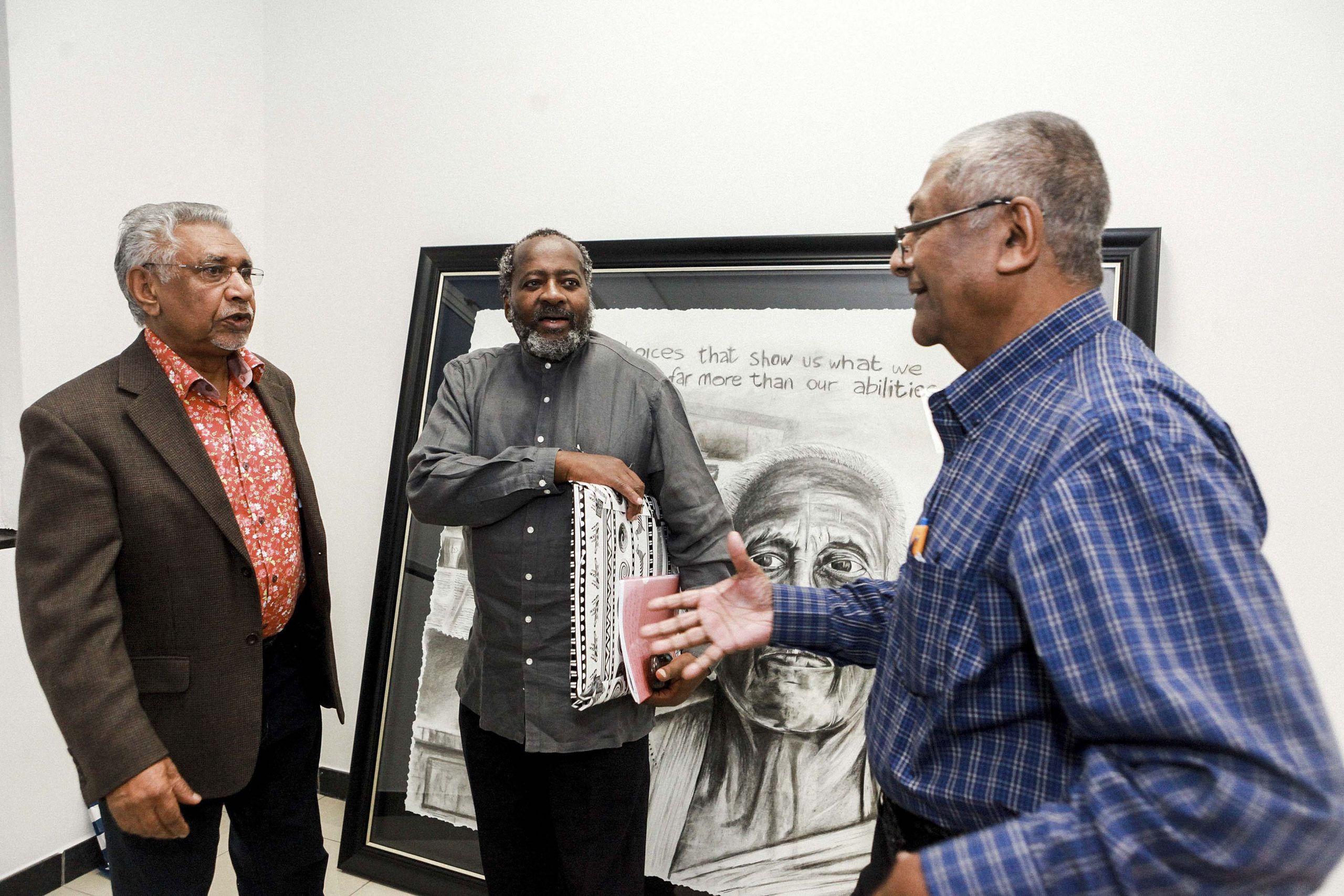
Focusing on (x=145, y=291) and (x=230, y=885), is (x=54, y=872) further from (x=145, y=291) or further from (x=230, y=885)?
(x=145, y=291)

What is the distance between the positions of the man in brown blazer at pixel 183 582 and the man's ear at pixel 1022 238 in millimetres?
1451

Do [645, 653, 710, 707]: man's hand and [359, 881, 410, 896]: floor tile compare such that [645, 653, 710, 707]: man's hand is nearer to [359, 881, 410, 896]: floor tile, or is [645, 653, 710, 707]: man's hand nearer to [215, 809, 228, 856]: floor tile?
[359, 881, 410, 896]: floor tile

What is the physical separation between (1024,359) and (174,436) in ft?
4.93

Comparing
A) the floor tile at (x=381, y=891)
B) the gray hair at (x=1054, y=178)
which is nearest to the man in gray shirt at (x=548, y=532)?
the floor tile at (x=381, y=891)

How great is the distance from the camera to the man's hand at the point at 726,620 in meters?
1.27

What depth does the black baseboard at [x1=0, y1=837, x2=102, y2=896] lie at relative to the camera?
2.24 m

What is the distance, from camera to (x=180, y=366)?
1623 millimetres

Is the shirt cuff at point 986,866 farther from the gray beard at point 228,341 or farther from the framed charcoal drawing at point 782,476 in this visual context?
the gray beard at point 228,341

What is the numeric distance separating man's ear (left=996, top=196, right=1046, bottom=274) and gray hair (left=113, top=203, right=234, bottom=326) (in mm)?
1561

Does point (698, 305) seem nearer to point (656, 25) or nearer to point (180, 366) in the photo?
point (656, 25)

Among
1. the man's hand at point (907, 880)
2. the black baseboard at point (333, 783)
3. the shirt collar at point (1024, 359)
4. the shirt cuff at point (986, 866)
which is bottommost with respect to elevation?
the black baseboard at point (333, 783)

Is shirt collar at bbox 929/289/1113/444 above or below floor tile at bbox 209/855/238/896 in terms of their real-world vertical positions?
above

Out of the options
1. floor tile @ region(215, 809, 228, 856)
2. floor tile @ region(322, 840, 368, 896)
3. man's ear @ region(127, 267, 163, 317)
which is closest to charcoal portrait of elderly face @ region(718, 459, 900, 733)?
floor tile @ region(322, 840, 368, 896)

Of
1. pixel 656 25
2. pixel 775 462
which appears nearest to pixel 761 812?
pixel 775 462
